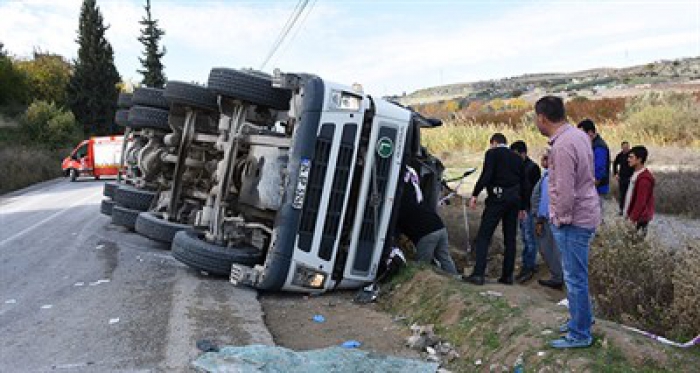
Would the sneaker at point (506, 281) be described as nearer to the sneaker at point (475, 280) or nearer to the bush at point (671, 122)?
the sneaker at point (475, 280)

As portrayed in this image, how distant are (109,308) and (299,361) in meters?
2.30

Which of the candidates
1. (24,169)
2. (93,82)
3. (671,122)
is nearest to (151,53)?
(93,82)

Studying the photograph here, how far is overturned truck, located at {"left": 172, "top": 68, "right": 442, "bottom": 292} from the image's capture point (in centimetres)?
612

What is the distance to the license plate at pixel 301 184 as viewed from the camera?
6082 millimetres

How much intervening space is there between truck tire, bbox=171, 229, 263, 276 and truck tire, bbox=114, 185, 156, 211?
3.07 meters

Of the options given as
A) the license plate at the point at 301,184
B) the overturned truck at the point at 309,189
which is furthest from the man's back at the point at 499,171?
the license plate at the point at 301,184

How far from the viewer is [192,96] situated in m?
8.12

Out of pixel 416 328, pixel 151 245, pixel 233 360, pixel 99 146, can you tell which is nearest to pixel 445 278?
pixel 416 328

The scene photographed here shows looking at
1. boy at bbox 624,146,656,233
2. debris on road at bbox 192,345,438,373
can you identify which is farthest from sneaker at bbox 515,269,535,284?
debris on road at bbox 192,345,438,373

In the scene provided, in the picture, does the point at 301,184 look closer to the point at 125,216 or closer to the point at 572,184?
the point at 572,184

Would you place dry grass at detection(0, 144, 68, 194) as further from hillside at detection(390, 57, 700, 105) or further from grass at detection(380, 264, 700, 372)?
hillside at detection(390, 57, 700, 105)

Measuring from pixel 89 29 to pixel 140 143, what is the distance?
136 ft

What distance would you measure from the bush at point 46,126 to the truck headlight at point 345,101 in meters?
36.4

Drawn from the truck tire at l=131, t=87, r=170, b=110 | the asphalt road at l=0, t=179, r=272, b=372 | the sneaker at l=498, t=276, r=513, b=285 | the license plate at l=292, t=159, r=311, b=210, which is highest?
the truck tire at l=131, t=87, r=170, b=110
